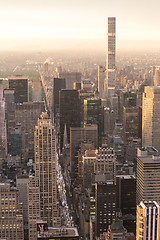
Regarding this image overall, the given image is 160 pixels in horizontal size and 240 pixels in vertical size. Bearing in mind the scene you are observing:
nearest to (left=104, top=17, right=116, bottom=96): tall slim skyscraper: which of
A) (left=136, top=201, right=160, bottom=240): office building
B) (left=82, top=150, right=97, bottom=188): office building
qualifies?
(left=82, top=150, right=97, bottom=188): office building

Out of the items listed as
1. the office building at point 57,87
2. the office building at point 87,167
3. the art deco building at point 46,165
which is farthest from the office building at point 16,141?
the art deco building at point 46,165

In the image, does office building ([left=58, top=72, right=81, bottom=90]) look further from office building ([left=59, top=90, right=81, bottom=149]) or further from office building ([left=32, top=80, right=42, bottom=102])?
office building ([left=32, top=80, right=42, bottom=102])

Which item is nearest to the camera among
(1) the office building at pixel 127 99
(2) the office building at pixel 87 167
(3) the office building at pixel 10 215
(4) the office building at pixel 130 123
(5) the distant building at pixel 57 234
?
(5) the distant building at pixel 57 234

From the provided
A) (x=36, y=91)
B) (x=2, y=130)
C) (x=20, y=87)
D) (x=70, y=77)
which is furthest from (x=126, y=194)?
(x=20, y=87)

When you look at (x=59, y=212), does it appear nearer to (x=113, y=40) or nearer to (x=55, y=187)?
(x=55, y=187)

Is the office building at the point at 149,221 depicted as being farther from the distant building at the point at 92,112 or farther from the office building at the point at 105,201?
the distant building at the point at 92,112

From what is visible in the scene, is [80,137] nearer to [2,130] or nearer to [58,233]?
[2,130]

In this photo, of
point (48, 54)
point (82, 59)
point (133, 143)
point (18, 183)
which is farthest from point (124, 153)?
point (18, 183)
